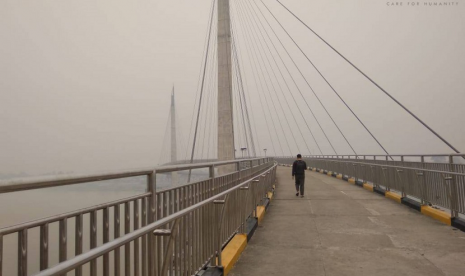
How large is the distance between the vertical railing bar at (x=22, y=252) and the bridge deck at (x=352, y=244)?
337 centimetres

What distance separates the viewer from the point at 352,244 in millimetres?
6570

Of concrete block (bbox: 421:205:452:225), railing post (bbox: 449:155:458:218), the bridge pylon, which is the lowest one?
concrete block (bbox: 421:205:452:225)

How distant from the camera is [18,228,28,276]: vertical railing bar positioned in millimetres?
2078

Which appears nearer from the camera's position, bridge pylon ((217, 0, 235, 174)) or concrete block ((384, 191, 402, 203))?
concrete block ((384, 191, 402, 203))

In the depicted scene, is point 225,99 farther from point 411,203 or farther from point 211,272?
point 211,272

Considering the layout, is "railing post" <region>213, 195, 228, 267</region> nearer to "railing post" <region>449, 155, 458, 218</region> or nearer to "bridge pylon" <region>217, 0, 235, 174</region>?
"railing post" <region>449, 155, 458, 218</region>

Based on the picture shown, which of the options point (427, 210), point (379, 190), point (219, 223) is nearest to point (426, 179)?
point (427, 210)

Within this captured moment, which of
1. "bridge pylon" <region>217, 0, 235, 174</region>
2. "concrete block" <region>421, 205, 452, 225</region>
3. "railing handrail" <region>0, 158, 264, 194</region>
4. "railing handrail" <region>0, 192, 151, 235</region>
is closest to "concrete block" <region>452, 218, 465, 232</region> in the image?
"concrete block" <region>421, 205, 452, 225</region>

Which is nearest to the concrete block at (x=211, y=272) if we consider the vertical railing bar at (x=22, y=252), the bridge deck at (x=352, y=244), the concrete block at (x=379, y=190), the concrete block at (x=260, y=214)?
the bridge deck at (x=352, y=244)

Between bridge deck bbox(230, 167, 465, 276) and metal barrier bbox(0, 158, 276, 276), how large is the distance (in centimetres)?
98

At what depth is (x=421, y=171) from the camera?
10.4 m

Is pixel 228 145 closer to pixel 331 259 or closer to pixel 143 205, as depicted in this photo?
pixel 331 259

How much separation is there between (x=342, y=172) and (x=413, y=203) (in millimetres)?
13334

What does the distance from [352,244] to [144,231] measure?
5.08m
